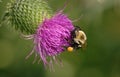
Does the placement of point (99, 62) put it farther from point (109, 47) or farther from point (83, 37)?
point (83, 37)

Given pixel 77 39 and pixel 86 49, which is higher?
pixel 77 39

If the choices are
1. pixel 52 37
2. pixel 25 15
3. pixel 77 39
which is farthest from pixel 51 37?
pixel 25 15

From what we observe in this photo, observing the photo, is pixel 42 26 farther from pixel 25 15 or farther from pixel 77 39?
pixel 77 39

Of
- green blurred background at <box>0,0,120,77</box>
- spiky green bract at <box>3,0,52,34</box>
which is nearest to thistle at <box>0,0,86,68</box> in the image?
spiky green bract at <box>3,0,52,34</box>

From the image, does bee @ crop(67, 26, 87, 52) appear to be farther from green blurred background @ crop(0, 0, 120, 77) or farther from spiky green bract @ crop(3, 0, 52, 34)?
green blurred background @ crop(0, 0, 120, 77)

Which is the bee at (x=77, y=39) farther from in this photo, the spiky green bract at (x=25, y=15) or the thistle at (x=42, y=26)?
the spiky green bract at (x=25, y=15)

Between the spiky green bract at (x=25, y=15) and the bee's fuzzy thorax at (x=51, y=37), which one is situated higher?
the spiky green bract at (x=25, y=15)

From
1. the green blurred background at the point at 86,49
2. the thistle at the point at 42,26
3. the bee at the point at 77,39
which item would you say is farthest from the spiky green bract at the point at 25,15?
the green blurred background at the point at 86,49
